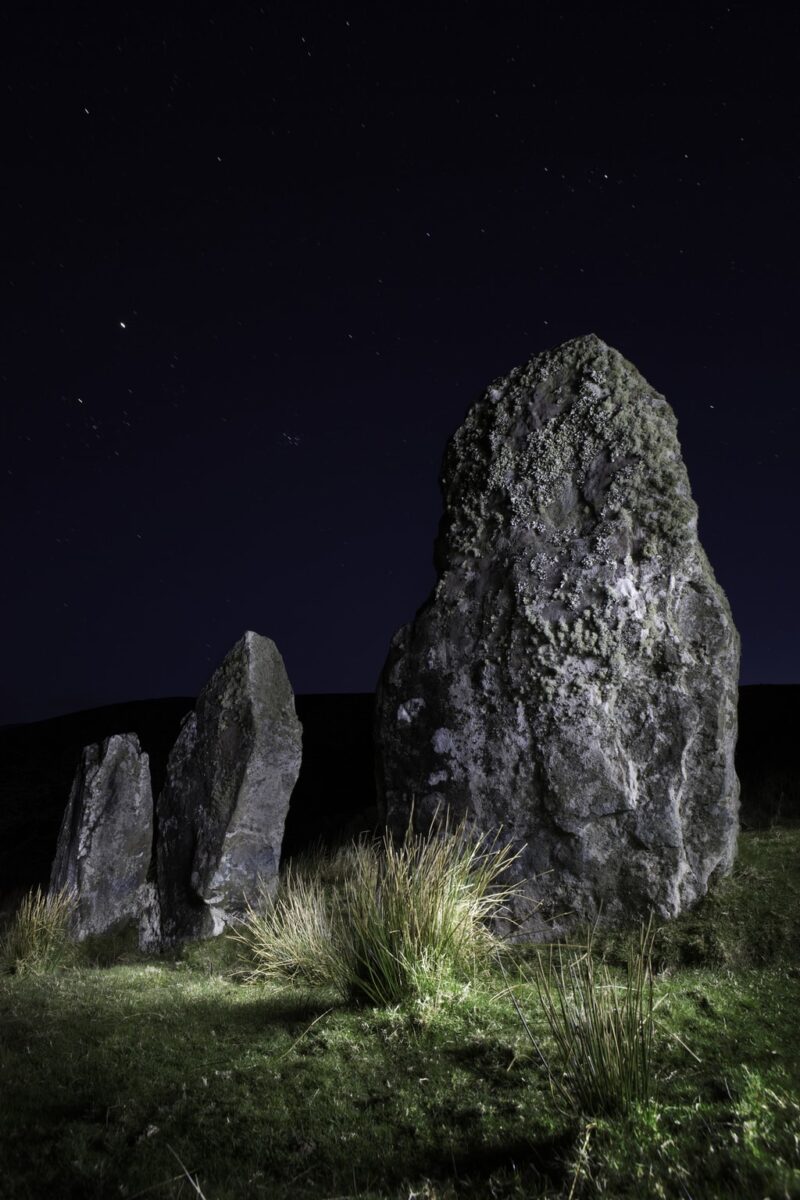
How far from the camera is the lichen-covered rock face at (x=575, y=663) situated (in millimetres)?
5441

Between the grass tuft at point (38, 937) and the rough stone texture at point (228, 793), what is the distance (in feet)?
2.65

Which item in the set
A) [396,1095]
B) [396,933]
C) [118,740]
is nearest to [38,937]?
[118,740]

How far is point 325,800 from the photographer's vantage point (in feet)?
62.4

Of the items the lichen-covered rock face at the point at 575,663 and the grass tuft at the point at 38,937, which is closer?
the lichen-covered rock face at the point at 575,663

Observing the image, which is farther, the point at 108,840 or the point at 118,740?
the point at 118,740

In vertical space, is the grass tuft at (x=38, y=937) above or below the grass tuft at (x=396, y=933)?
below

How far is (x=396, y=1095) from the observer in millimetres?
3150

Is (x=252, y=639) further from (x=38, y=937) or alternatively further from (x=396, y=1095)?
(x=396, y=1095)

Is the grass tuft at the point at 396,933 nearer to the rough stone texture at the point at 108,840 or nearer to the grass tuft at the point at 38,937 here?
the grass tuft at the point at 38,937

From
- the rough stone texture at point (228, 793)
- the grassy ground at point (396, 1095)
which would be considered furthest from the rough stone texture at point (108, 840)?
the grassy ground at point (396, 1095)

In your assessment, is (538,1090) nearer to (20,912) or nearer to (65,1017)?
(65,1017)

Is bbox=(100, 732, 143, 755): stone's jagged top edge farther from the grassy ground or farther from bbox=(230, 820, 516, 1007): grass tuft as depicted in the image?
bbox=(230, 820, 516, 1007): grass tuft

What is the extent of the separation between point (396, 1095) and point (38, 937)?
4711mm

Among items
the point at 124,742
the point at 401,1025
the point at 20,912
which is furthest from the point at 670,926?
the point at 124,742
